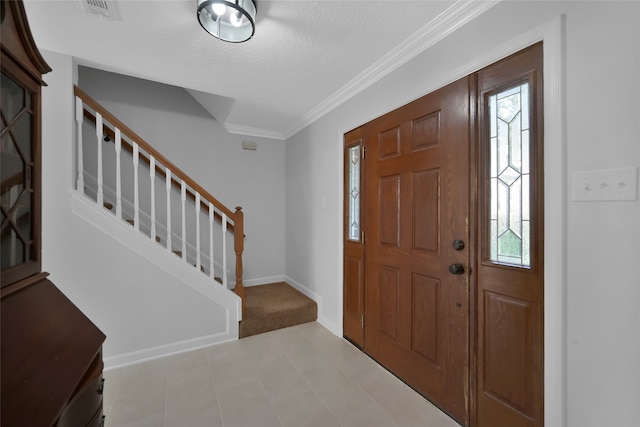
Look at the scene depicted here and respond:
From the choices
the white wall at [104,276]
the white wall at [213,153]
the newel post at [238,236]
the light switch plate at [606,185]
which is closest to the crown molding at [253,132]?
the white wall at [213,153]

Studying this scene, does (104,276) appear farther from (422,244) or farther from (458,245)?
(458,245)

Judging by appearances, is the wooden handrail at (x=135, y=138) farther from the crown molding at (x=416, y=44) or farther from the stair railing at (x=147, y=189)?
the crown molding at (x=416, y=44)

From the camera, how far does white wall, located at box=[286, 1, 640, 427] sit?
3.15 ft

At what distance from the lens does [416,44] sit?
5.64ft

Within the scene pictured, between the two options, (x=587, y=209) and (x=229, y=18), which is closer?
(x=587, y=209)

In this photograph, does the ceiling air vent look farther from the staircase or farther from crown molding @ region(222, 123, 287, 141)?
crown molding @ region(222, 123, 287, 141)

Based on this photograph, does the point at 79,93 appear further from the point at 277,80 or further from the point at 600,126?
the point at 600,126

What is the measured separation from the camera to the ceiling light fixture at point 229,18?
136cm

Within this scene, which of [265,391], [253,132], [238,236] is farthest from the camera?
[253,132]

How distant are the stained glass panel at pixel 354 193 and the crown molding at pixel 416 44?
1.72 feet

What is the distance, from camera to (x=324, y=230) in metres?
2.91

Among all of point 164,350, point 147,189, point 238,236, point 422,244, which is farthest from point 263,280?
point 422,244

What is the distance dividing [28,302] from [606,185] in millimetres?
2149

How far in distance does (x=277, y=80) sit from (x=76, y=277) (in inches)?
89.9
